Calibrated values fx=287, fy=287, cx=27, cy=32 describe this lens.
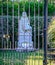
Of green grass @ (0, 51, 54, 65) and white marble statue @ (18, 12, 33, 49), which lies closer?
green grass @ (0, 51, 54, 65)

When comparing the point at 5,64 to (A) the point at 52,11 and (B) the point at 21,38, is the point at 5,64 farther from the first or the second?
(A) the point at 52,11

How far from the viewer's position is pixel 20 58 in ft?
18.0

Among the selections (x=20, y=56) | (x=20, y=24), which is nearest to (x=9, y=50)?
(x=20, y=56)

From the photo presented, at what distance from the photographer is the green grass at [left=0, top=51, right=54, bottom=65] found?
5.37 metres

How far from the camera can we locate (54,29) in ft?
18.9

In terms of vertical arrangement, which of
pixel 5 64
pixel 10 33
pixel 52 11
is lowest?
pixel 5 64

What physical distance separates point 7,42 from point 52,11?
5.72 ft

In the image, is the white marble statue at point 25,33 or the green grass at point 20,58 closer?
the green grass at point 20,58

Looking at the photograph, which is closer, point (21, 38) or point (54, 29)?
point (54, 29)

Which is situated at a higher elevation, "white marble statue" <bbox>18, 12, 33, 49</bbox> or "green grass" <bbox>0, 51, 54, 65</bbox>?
"white marble statue" <bbox>18, 12, 33, 49</bbox>

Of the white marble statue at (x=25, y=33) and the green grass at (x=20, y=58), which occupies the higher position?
the white marble statue at (x=25, y=33)

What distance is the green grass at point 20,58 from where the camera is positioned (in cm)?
537

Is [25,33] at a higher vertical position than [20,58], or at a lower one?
higher

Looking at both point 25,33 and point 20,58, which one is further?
point 25,33
